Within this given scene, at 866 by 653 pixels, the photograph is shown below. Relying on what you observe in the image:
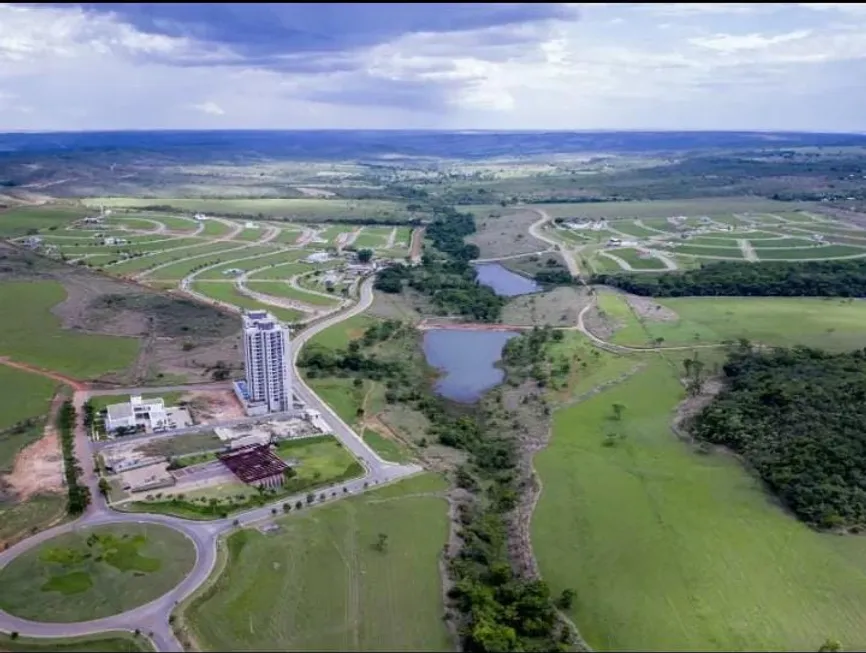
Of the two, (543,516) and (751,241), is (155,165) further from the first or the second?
(543,516)

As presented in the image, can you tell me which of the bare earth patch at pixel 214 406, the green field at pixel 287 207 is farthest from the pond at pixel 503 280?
the bare earth patch at pixel 214 406

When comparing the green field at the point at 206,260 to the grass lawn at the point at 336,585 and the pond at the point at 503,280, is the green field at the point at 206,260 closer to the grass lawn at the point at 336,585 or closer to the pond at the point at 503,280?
the pond at the point at 503,280

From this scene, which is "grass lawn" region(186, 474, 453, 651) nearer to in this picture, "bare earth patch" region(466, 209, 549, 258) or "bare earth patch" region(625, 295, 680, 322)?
"bare earth patch" region(625, 295, 680, 322)

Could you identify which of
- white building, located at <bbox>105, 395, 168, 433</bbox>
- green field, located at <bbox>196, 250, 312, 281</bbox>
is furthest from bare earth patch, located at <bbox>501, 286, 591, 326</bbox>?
white building, located at <bbox>105, 395, 168, 433</bbox>

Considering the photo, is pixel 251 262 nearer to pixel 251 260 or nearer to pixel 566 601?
pixel 251 260

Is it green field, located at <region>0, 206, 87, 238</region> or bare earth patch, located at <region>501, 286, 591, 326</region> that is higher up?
green field, located at <region>0, 206, 87, 238</region>

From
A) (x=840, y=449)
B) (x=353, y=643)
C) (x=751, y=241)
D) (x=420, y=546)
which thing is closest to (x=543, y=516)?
(x=420, y=546)

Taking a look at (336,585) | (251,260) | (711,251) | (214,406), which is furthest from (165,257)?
(336,585)

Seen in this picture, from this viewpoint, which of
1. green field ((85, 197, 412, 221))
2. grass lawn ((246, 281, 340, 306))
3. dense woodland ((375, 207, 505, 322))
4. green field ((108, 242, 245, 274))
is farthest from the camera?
green field ((85, 197, 412, 221))
